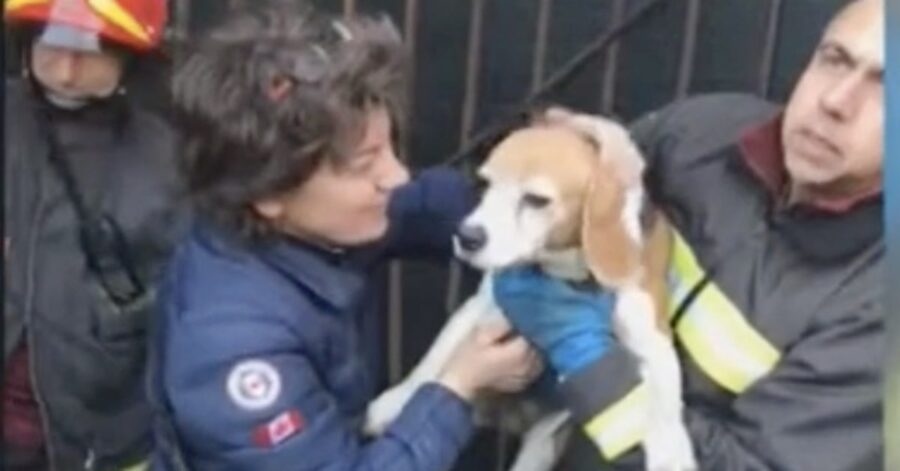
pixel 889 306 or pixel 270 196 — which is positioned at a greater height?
pixel 889 306

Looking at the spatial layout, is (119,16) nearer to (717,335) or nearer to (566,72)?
(717,335)

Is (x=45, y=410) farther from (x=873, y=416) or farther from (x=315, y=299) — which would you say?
(x=873, y=416)

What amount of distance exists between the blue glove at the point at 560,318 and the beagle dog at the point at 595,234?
2 cm

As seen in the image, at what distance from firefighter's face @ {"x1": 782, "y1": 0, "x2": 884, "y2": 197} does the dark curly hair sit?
524mm

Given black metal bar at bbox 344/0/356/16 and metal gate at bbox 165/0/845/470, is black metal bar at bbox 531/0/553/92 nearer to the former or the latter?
metal gate at bbox 165/0/845/470

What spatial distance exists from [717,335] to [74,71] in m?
0.96

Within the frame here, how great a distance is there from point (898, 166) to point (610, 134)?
1311 mm

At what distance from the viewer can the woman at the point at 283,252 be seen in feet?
9.82

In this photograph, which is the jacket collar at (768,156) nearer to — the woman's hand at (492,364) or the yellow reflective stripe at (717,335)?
the yellow reflective stripe at (717,335)

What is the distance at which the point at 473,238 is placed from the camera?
3166 millimetres

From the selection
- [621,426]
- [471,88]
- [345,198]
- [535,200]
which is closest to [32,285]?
[345,198]

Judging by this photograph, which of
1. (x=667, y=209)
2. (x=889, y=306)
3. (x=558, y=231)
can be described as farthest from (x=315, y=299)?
(x=889, y=306)

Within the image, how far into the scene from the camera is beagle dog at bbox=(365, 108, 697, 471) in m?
3.18

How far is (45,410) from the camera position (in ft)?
11.5
